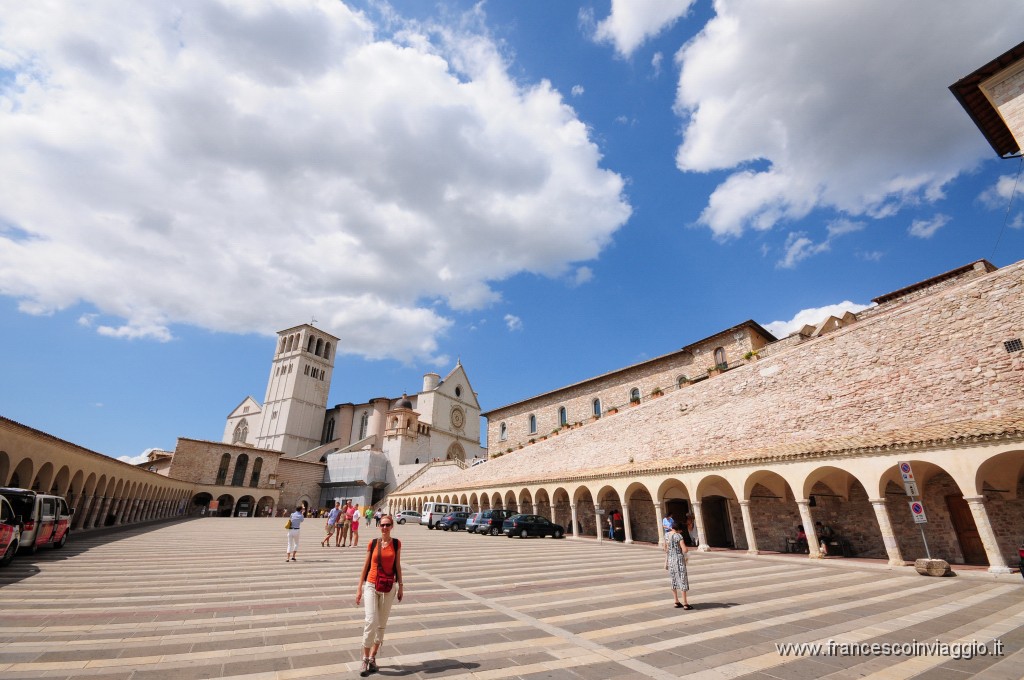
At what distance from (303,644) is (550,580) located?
6.44 m

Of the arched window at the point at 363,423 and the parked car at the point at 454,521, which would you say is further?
the arched window at the point at 363,423

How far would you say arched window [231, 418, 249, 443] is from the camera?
71.9 metres

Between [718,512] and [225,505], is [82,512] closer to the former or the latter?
[225,505]

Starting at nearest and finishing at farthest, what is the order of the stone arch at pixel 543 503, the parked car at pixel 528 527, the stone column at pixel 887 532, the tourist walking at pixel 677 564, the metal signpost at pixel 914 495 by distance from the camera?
the tourist walking at pixel 677 564 < the metal signpost at pixel 914 495 < the stone column at pixel 887 532 < the parked car at pixel 528 527 < the stone arch at pixel 543 503

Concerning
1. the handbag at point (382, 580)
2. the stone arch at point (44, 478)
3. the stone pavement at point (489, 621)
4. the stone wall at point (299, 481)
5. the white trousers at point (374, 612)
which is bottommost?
the stone pavement at point (489, 621)

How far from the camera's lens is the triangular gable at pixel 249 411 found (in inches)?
2837

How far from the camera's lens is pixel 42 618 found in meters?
6.27

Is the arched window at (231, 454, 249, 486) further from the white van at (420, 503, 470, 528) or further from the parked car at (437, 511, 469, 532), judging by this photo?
the parked car at (437, 511, 469, 532)

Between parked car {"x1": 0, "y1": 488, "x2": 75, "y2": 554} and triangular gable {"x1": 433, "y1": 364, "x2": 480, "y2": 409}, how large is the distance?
50206 millimetres

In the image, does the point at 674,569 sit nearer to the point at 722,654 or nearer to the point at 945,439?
the point at 722,654

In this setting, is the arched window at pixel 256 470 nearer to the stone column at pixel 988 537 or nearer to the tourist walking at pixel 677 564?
the tourist walking at pixel 677 564

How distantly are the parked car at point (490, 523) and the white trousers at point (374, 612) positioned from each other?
21049mm

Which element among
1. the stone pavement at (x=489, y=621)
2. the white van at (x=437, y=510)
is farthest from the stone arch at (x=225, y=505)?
the stone pavement at (x=489, y=621)

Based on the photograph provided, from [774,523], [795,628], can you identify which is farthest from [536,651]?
[774,523]
